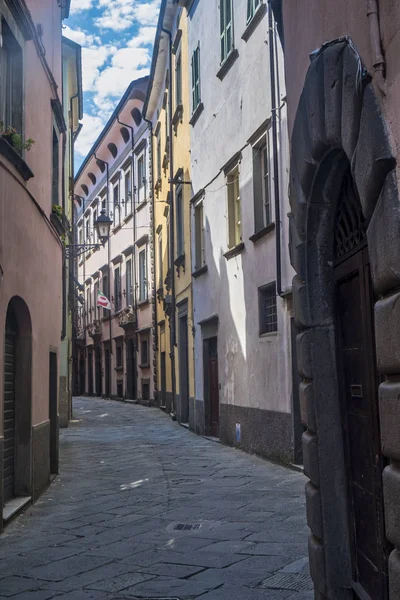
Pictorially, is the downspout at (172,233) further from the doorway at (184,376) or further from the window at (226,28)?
the window at (226,28)

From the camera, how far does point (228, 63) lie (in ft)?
46.4

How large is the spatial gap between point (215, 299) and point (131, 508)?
7.65 meters

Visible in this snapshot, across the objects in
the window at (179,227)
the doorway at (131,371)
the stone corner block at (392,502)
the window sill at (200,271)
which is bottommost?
the stone corner block at (392,502)

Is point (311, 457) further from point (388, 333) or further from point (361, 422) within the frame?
point (388, 333)

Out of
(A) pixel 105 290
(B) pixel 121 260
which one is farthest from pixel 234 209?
(A) pixel 105 290

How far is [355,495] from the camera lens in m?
4.36

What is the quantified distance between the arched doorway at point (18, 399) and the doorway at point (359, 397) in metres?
4.57

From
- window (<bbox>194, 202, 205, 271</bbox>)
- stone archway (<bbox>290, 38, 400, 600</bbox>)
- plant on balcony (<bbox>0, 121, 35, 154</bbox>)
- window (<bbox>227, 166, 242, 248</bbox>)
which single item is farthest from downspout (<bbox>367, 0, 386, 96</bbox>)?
window (<bbox>194, 202, 205, 271</bbox>)

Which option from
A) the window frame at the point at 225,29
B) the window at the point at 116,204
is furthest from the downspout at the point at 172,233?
the window at the point at 116,204

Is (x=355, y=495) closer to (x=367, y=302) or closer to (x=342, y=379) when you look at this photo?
(x=342, y=379)

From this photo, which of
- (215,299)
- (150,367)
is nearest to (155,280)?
(150,367)

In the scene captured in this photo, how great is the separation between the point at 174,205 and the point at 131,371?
37.8 ft

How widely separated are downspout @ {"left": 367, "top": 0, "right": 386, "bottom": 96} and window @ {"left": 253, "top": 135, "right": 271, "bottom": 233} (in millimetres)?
9006

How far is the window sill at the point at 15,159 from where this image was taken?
721cm
